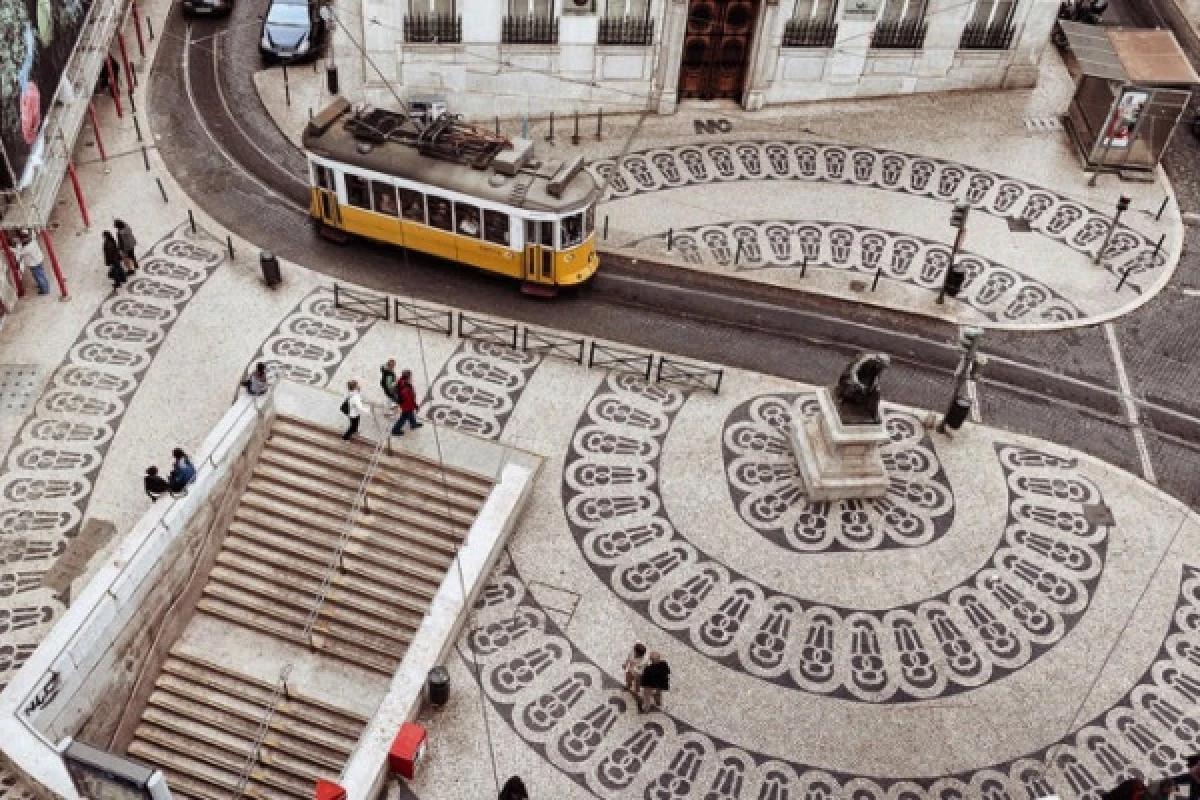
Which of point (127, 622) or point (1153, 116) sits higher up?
point (1153, 116)

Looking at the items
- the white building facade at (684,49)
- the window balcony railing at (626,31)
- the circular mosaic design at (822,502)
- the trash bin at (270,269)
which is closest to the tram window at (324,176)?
the trash bin at (270,269)

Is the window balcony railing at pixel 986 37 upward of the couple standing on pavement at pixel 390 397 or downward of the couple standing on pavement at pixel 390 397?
upward

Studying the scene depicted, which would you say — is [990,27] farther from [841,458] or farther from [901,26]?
[841,458]

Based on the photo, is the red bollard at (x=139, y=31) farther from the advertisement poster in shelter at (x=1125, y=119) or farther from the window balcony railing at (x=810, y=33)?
the advertisement poster in shelter at (x=1125, y=119)

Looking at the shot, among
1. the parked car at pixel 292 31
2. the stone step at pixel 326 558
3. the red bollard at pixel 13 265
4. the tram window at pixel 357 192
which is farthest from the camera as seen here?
the parked car at pixel 292 31

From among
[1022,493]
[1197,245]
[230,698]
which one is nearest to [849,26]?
[1197,245]

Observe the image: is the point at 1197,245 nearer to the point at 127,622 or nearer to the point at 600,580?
the point at 600,580
